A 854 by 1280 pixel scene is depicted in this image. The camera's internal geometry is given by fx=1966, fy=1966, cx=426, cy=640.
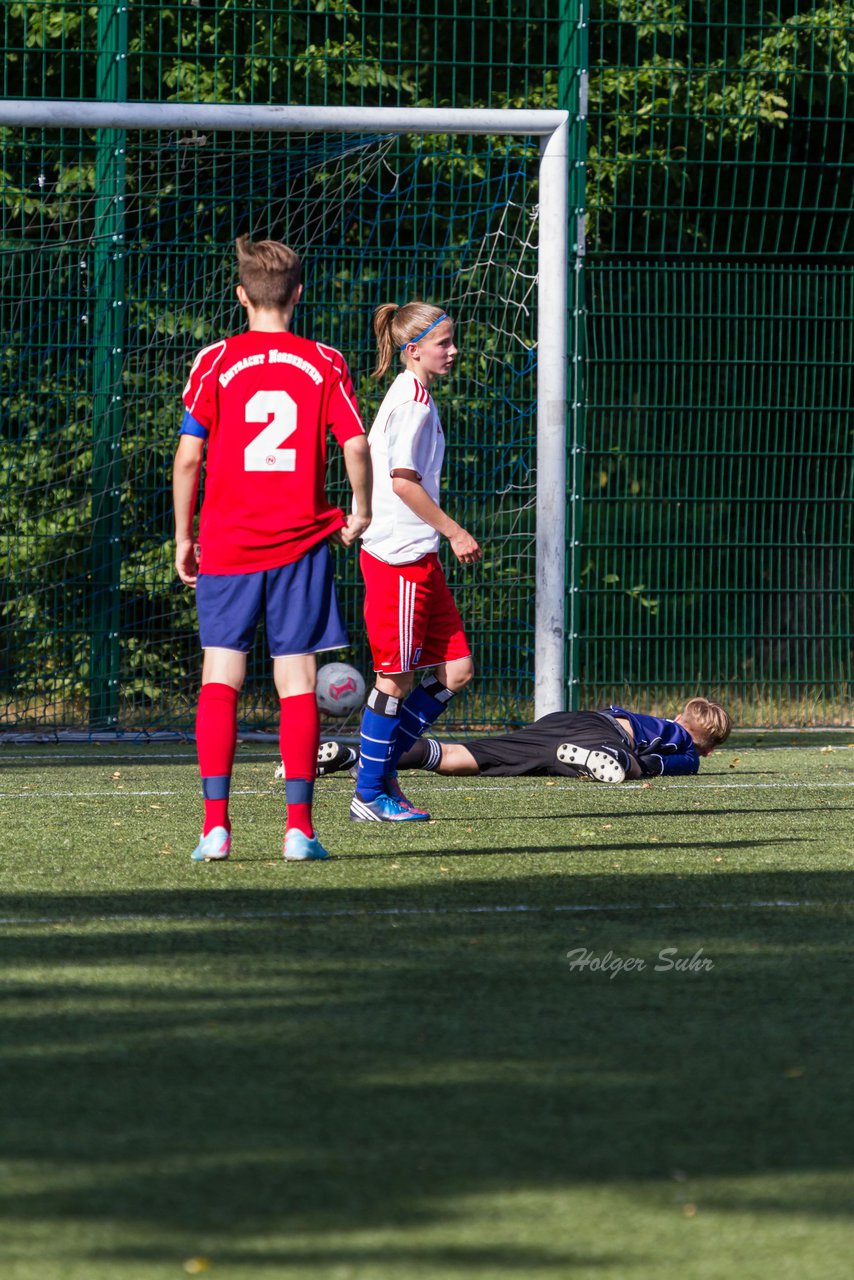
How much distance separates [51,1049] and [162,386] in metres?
7.91

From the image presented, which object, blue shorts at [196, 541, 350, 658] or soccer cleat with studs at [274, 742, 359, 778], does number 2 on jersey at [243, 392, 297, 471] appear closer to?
blue shorts at [196, 541, 350, 658]

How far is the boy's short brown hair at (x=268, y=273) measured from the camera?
5.46 m

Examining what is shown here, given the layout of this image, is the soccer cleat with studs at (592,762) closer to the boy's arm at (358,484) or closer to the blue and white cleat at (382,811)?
the blue and white cleat at (382,811)

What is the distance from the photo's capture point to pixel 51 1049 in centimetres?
321

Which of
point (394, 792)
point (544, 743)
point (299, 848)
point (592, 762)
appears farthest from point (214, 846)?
point (544, 743)

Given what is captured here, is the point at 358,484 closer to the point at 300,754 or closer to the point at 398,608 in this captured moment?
the point at 300,754

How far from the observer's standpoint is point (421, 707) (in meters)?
6.93

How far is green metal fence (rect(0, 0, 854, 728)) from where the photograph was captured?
35.0 feet

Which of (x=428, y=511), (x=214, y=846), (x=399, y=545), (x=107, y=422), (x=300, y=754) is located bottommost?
(x=214, y=846)

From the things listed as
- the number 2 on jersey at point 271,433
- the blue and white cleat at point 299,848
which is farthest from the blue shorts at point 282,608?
the blue and white cleat at point 299,848

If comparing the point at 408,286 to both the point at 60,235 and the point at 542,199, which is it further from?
the point at 60,235

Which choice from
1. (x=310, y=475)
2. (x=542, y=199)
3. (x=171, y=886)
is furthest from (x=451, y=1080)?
(x=542, y=199)

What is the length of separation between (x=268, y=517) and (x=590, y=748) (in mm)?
3102

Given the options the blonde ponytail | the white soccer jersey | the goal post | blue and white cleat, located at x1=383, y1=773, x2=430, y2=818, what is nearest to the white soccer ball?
the goal post
